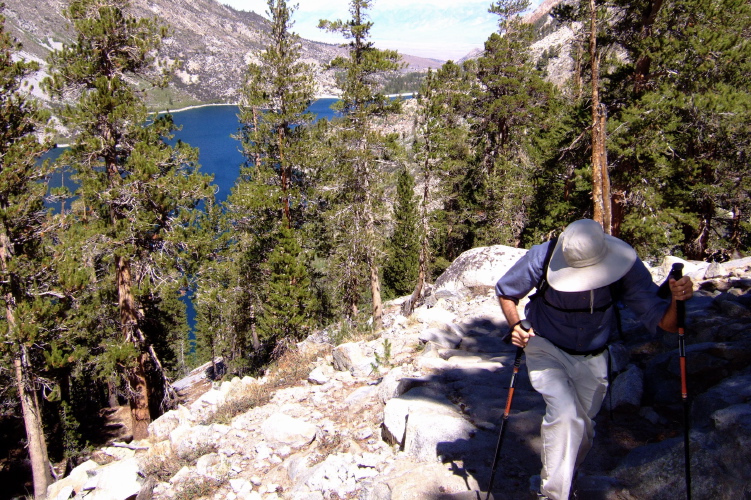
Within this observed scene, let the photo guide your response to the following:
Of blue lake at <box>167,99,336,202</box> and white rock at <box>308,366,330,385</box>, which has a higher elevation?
blue lake at <box>167,99,336,202</box>

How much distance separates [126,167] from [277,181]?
681 centimetres

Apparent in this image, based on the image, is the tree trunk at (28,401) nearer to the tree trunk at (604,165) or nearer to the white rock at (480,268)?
the white rock at (480,268)

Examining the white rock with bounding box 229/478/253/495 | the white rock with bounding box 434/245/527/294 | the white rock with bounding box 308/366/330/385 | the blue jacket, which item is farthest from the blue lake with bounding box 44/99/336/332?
the blue jacket

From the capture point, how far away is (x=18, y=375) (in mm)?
11336

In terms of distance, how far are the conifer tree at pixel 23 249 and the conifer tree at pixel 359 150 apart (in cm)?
893

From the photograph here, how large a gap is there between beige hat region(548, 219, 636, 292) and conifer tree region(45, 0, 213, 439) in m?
11.5

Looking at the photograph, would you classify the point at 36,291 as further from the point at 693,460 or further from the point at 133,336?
the point at 693,460

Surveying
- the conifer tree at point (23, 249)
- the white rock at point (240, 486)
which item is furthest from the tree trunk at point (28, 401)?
the white rock at point (240, 486)

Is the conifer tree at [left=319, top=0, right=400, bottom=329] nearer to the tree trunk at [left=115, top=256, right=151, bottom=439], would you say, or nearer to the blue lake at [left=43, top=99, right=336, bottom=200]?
the tree trunk at [left=115, top=256, right=151, bottom=439]

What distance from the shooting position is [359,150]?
1680 cm

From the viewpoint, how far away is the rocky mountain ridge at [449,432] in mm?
3432

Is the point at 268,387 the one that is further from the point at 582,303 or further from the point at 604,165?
the point at 604,165

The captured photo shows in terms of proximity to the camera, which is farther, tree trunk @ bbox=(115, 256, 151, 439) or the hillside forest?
tree trunk @ bbox=(115, 256, 151, 439)

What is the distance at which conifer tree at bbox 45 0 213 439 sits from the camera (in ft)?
38.2
